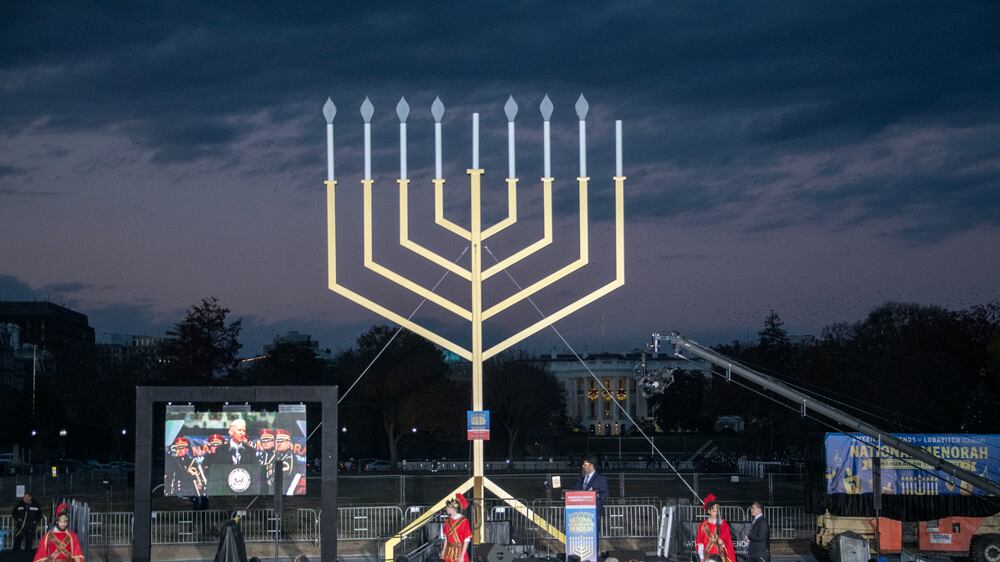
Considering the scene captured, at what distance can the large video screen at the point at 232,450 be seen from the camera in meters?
18.1

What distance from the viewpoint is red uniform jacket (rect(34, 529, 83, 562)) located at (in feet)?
45.2

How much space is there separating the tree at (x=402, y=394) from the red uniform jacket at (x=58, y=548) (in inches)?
1675

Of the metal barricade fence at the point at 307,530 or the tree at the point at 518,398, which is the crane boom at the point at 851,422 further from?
the tree at the point at 518,398

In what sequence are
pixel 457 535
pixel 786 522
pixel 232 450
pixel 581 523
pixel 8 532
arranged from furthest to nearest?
pixel 786 522 → pixel 8 532 → pixel 232 450 → pixel 581 523 → pixel 457 535

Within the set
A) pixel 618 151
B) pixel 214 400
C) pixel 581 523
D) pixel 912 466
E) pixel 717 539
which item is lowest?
pixel 717 539

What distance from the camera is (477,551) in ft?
53.1

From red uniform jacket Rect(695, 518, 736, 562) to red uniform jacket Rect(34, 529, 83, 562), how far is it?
7.14m

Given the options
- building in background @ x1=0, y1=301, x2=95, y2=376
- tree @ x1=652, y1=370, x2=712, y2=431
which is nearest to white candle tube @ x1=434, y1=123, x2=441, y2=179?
tree @ x1=652, y1=370, x2=712, y2=431

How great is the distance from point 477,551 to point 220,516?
11.5 m

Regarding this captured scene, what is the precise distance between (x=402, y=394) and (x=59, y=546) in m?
44.5

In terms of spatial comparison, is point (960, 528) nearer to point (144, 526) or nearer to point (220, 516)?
point (144, 526)

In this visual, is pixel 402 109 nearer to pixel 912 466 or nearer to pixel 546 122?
pixel 546 122

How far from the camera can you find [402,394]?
191 ft


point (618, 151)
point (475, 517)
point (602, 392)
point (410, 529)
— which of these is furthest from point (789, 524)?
point (602, 392)
